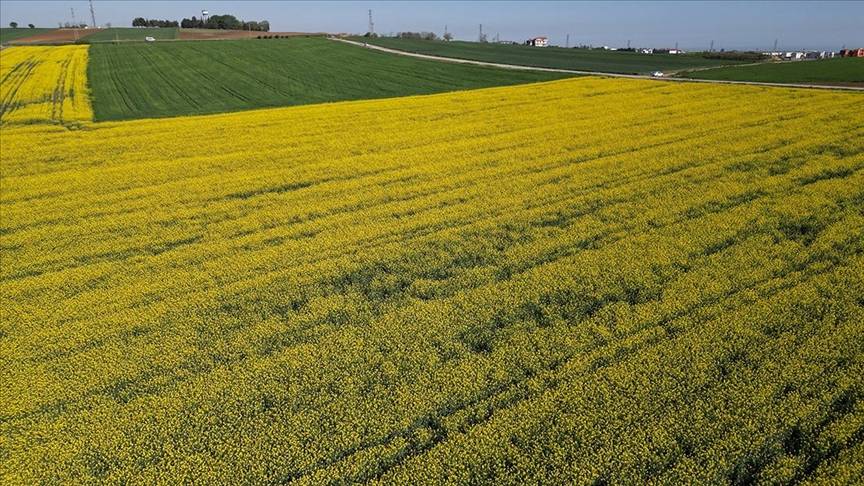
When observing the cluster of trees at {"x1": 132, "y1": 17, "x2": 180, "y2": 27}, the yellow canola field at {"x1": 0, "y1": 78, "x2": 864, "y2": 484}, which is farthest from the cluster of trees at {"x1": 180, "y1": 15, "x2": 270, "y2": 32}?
the yellow canola field at {"x1": 0, "y1": 78, "x2": 864, "y2": 484}

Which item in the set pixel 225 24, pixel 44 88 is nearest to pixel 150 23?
pixel 225 24

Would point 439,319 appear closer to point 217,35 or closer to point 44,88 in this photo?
point 44,88

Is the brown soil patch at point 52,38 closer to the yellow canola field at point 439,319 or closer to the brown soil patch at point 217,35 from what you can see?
the brown soil patch at point 217,35

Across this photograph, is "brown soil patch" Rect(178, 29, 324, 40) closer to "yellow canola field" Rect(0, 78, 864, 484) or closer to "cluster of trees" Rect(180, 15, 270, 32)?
"cluster of trees" Rect(180, 15, 270, 32)

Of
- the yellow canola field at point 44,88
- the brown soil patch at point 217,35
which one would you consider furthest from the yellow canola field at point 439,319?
the brown soil patch at point 217,35

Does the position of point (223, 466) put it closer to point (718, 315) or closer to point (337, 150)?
point (718, 315)

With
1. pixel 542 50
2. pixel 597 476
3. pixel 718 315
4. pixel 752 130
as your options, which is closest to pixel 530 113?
pixel 752 130
